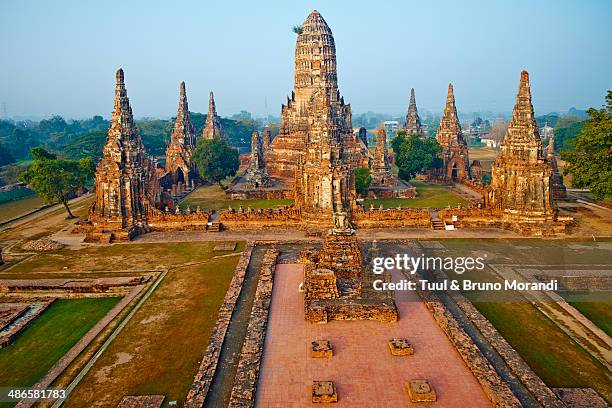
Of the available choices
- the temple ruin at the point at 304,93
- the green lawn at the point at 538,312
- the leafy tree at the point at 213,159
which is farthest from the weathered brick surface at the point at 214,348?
the temple ruin at the point at 304,93

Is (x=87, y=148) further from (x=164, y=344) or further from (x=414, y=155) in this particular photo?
(x=164, y=344)

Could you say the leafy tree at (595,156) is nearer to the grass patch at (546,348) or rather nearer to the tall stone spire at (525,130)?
the tall stone spire at (525,130)

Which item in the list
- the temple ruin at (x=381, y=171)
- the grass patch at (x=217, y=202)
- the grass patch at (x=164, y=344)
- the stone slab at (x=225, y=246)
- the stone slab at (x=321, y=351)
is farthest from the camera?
the temple ruin at (x=381, y=171)

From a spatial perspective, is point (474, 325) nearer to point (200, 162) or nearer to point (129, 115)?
point (129, 115)

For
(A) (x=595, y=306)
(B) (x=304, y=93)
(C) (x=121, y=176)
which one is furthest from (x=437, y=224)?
(B) (x=304, y=93)

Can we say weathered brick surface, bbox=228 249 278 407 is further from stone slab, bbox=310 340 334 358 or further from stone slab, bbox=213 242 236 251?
stone slab, bbox=213 242 236 251

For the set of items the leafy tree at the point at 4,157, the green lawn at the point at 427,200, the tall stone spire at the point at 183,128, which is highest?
the tall stone spire at the point at 183,128

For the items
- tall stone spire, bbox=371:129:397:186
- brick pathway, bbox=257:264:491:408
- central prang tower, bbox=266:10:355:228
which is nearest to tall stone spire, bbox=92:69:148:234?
central prang tower, bbox=266:10:355:228
